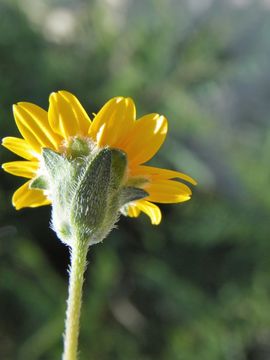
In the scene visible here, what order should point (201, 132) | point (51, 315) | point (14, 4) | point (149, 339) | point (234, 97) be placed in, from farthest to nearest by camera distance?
1. point (234, 97)
2. point (14, 4)
3. point (201, 132)
4. point (149, 339)
5. point (51, 315)

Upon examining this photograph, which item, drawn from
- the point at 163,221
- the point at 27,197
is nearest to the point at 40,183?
the point at 27,197

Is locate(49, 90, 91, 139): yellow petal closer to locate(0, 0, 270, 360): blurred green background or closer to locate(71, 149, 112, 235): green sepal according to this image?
locate(71, 149, 112, 235): green sepal

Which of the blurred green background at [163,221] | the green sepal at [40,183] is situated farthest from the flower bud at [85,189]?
the blurred green background at [163,221]

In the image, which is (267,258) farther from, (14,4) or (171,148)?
(14,4)

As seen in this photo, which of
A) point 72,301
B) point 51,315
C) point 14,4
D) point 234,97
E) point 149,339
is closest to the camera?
point 72,301

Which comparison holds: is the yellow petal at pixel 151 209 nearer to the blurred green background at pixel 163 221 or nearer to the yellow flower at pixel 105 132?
the yellow flower at pixel 105 132

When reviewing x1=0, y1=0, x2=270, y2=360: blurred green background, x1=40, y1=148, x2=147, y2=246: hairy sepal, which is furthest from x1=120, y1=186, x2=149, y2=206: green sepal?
x1=0, y1=0, x2=270, y2=360: blurred green background

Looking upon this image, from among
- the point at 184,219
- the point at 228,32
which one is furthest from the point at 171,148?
the point at 228,32

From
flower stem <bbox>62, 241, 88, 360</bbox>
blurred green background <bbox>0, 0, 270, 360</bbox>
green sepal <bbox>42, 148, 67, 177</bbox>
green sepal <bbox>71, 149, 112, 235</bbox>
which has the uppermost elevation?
blurred green background <bbox>0, 0, 270, 360</bbox>
